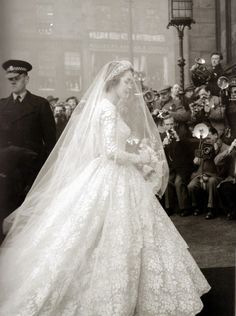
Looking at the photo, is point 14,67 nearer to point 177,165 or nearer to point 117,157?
point 117,157

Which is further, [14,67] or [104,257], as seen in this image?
[14,67]

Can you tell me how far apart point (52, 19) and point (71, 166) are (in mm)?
1062

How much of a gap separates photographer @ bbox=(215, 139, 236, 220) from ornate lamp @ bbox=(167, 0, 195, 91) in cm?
64

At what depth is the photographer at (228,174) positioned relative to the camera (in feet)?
9.62

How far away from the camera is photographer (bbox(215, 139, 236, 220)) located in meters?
2.93

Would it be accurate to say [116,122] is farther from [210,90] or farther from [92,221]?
[210,90]

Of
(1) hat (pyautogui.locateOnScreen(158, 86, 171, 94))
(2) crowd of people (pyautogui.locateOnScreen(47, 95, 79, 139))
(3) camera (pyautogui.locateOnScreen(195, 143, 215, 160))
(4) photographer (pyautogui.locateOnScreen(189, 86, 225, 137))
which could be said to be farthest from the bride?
(4) photographer (pyautogui.locateOnScreen(189, 86, 225, 137))

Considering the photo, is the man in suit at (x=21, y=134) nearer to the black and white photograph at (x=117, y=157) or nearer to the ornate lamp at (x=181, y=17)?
the black and white photograph at (x=117, y=157)

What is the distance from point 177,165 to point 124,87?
29.8 inches

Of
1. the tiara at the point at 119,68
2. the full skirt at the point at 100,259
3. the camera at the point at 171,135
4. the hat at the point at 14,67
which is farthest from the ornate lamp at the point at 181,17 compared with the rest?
the hat at the point at 14,67

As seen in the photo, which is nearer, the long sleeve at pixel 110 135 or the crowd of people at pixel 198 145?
the long sleeve at pixel 110 135

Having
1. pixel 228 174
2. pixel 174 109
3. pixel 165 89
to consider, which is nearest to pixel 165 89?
pixel 165 89

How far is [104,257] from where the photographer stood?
2.35m

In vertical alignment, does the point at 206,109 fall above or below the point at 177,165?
above
